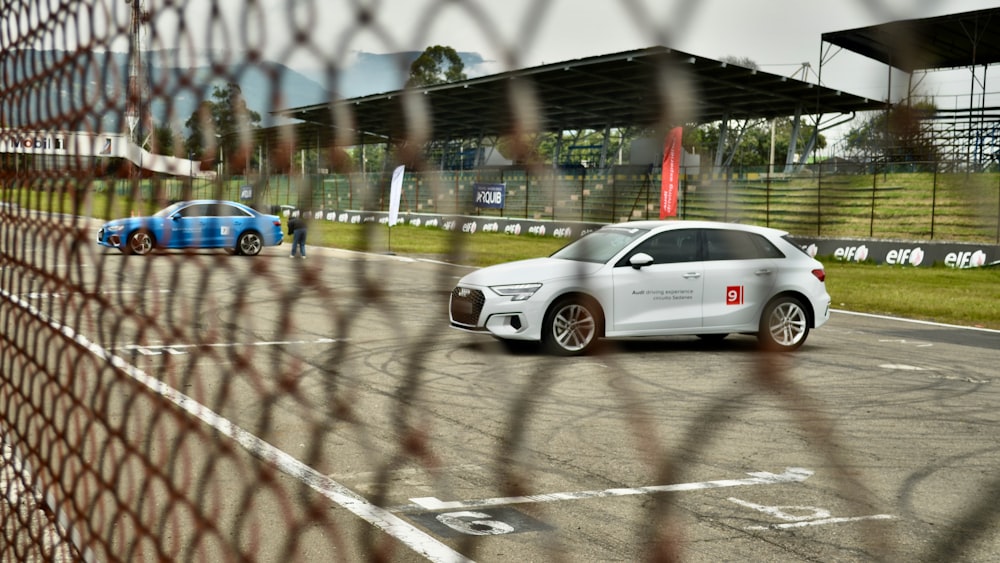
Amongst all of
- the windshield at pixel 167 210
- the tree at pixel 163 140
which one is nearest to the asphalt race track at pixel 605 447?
the windshield at pixel 167 210

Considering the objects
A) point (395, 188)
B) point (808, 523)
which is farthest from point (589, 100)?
point (808, 523)

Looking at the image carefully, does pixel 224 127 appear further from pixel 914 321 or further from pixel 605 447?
pixel 914 321

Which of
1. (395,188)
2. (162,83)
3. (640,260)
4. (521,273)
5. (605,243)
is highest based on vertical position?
(162,83)

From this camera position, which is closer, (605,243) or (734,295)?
(605,243)

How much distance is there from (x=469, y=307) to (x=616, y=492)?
4875 mm

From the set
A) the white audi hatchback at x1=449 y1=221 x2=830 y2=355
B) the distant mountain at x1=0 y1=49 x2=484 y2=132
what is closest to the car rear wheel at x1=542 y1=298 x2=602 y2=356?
the white audi hatchback at x1=449 y1=221 x2=830 y2=355

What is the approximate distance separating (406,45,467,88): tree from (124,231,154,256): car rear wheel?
3.39 feet

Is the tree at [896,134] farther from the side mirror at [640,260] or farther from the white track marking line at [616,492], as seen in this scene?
the side mirror at [640,260]

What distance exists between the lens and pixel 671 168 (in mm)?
1340

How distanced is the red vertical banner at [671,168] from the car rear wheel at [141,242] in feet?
3.49

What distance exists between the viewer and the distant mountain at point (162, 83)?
1.47 m

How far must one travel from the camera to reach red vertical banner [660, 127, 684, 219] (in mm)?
1139

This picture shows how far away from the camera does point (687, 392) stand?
26.7 ft

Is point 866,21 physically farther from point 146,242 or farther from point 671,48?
point 146,242
